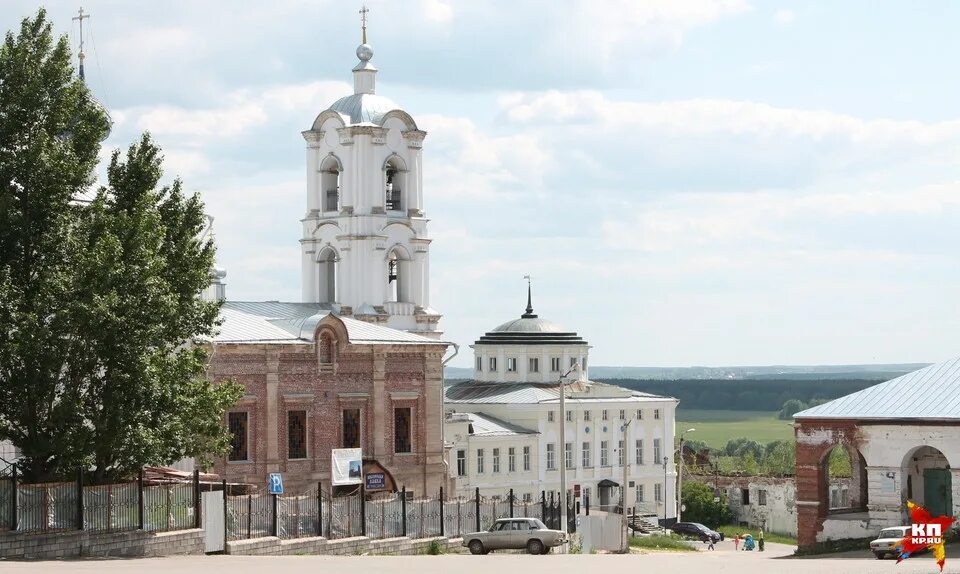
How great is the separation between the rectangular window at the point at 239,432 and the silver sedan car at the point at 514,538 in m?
9.68

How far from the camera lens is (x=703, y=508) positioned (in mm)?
103562

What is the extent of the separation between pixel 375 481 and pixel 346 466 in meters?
1.07

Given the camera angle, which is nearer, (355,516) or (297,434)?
(355,516)

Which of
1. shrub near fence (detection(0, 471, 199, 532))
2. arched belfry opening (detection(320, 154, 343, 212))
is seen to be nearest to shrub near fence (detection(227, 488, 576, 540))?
shrub near fence (detection(0, 471, 199, 532))

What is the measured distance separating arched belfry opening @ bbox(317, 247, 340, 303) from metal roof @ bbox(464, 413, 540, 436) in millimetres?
14180

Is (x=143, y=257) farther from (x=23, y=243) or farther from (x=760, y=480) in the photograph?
(x=760, y=480)

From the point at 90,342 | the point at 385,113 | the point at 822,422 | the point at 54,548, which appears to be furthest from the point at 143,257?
the point at 385,113

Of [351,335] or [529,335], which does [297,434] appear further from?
[529,335]

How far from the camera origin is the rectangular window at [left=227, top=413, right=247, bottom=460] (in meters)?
56.5

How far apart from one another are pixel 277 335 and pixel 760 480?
167ft

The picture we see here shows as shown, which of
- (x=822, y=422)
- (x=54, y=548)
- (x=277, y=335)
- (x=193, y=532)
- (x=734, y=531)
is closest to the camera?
(x=54, y=548)

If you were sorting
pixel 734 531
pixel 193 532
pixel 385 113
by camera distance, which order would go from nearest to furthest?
pixel 193 532 → pixel 385 113 → pixel 734 531

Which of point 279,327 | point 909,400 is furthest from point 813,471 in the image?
point 279,327

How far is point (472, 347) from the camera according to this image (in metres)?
102
